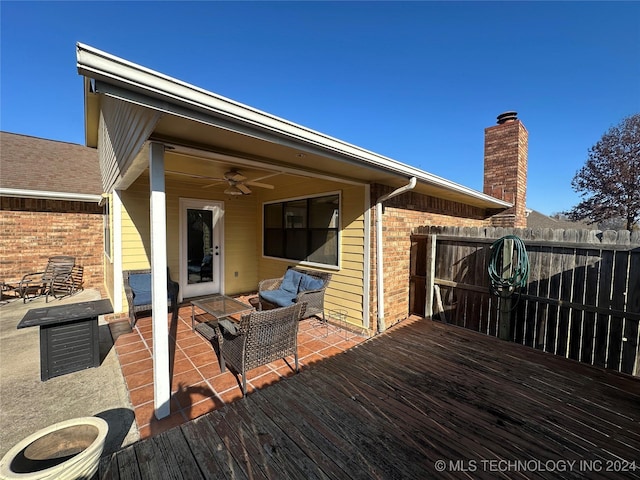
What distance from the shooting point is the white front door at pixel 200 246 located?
586 cm

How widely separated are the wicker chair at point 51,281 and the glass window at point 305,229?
4.83 metres

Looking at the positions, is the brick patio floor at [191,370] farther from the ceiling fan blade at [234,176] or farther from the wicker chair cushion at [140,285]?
the ceiling fan blade at [234,176]

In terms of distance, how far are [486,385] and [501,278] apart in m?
1.83

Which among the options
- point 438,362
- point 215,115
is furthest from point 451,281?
point 215,115

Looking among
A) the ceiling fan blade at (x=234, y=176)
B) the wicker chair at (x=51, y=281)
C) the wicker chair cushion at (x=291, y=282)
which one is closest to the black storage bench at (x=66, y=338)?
the ceiling fan blade at (x=234, y=176)

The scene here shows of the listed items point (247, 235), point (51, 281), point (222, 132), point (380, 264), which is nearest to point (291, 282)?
point (380, 264)

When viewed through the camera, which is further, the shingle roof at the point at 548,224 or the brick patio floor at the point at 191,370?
the shingle roof at the point at 548,224

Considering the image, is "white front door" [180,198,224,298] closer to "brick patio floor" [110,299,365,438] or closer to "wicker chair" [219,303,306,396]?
"brick patio floor" [110,299,365,438]

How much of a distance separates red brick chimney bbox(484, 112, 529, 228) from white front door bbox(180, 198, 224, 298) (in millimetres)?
7603

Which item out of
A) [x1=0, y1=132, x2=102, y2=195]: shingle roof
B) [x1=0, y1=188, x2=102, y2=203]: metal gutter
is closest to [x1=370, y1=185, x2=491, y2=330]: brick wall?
[x1=0, y1=188, x2=102, y2=203]: metal gutter

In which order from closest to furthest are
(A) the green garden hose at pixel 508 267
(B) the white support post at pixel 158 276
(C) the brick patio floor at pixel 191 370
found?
(B) the white support post at pixel 158 276
(C) the brick patio floor at pixel 191 370
(A) the green garden hose at pixel 508 267

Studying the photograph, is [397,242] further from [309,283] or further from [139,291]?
[139,291]

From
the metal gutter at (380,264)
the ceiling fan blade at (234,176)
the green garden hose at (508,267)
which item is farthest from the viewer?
the metal gutter at (380,264)

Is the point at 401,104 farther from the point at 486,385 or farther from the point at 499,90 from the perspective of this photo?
the point at 486,385
